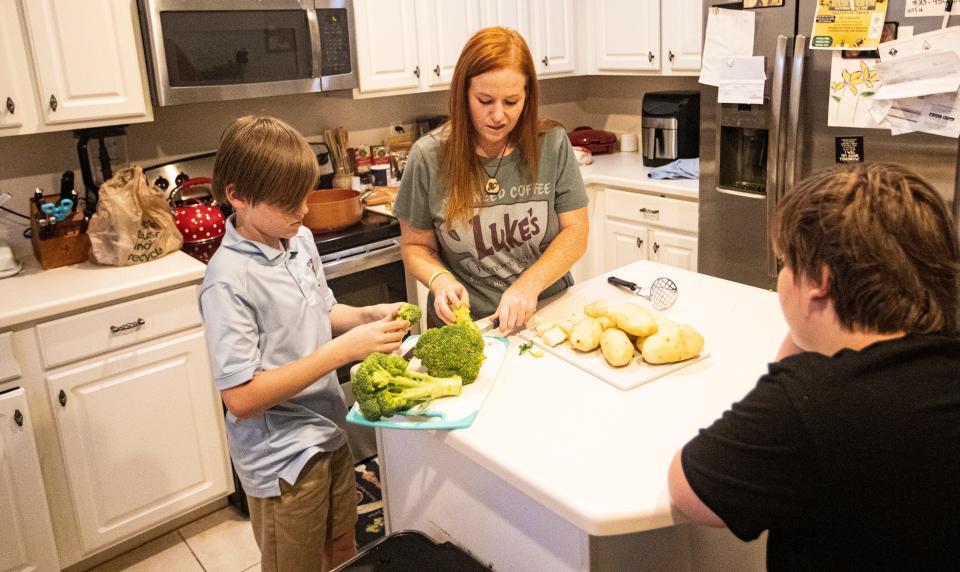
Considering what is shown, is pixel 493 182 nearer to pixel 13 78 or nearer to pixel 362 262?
pixel 362 262

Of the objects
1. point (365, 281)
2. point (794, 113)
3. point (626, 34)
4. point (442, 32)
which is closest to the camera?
point (794, 113)

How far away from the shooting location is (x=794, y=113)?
101 inches

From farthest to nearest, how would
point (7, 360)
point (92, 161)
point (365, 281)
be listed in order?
point (365, 281), point (92, 161), point (7, 360)

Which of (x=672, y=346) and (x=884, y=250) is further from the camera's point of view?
(x=672, y=346)

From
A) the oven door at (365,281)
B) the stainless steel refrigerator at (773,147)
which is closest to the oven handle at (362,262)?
the oven door at (365,281)

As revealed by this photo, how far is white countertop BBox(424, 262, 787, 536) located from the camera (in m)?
1.08

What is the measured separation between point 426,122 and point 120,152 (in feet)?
4.62

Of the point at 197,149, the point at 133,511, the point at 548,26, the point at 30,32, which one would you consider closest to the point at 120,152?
the point at 197,149

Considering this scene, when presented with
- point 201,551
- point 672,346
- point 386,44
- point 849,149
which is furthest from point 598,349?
point 386,44

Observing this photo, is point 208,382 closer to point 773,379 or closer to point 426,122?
point 426,122

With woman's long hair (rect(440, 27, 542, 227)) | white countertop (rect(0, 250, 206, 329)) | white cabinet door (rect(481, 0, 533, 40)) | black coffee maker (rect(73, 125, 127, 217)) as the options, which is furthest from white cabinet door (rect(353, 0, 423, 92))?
woman's long hair (rect(440, 27, 542, 227))

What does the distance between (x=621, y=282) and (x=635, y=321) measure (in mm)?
418

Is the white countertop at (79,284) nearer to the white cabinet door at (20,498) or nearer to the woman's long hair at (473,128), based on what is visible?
the white cabinet door at (20,498)

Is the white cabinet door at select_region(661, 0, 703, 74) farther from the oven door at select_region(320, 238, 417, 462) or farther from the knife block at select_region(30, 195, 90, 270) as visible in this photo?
the knife block at select_region(30, 195, 90, 270)
